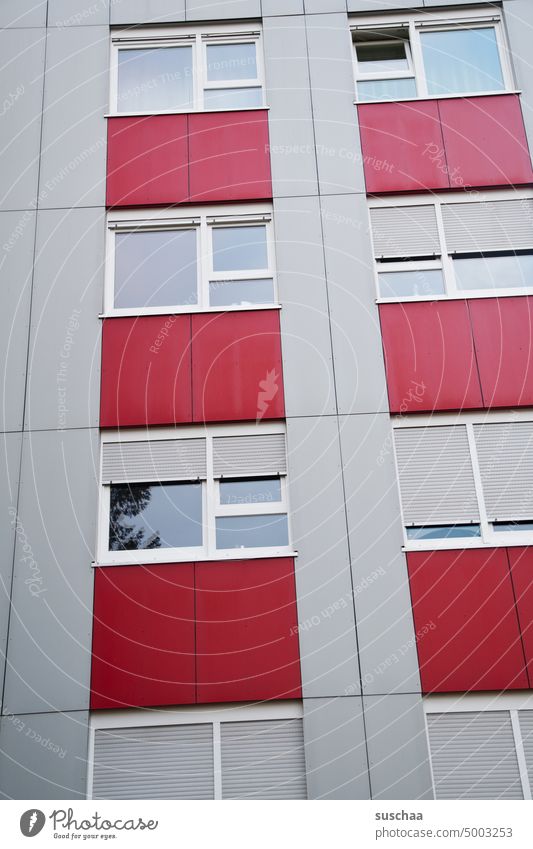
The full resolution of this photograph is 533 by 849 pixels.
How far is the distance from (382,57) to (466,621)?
8.56 meters

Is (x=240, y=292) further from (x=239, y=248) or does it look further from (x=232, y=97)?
(x=232, y=97)

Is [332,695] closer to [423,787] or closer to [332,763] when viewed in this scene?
[332,763]

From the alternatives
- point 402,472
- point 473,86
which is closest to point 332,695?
point 402,472

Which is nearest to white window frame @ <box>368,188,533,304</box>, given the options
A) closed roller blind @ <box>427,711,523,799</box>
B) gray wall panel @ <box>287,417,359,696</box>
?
gray wall panel @ <box>287,417,359,696</box>

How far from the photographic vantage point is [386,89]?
11820 mm

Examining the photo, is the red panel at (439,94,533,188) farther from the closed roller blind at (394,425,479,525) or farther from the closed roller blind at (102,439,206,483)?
the closed roller blind at (102,439,206,483)

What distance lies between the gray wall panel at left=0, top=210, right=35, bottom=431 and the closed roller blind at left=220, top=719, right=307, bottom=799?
441 centimetres

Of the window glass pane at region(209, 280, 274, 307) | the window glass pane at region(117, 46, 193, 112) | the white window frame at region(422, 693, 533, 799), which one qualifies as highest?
the window glass pane at region(117, 46, 193, 112)

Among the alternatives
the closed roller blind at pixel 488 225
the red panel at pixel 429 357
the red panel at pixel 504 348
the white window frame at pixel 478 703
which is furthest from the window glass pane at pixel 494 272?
the white window frame at pixel 478 703

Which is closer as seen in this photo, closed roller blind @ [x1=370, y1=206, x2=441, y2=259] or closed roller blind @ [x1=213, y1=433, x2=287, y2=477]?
closed roller blind @ [x1=213, y1=433, x2=287, y2=477]

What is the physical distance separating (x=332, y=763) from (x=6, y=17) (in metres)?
11.3

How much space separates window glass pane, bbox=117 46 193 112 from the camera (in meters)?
11.8

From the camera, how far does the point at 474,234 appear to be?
10.9 metres
